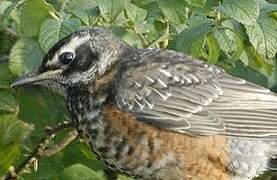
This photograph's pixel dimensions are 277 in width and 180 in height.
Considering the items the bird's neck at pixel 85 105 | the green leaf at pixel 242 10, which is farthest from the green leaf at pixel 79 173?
the green leaf at pixel 242 10

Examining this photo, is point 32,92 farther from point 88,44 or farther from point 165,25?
point 165,25

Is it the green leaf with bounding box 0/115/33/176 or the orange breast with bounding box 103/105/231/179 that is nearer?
the green leaf with bounding box 0/115/33/176

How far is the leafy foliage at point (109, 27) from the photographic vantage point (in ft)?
15.3

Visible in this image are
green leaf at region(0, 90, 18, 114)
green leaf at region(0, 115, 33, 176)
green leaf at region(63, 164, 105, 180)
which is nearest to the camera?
green leaf at region(0, 115, 33, 176)

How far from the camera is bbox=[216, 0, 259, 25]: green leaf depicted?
Result: 15.0ft

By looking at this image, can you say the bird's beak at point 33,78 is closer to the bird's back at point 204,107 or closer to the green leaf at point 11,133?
the bird's back at point 204,107

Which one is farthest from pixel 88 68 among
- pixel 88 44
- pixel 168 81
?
pixel 168 81

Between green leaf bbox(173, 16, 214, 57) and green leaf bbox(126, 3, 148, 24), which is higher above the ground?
green leaf bbox(126, 3, 148, 24)

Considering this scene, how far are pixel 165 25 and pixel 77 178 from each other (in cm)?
98

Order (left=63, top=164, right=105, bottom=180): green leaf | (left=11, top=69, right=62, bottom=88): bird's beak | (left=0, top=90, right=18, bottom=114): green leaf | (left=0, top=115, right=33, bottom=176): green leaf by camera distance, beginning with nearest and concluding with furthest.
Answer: (left=0, top=115, right=33, bottom=176): green leaf
(left=63, top=164, right=105, bottom=180): green leaf
(left=11, top=69, right=62, bottom=88): bird's beak
(left=0, top=90, right=18, bottom=114): green leaf

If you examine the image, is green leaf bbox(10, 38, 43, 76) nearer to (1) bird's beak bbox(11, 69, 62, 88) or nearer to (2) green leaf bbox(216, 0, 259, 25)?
(1) bird's beak bbox(11, 69, 62, 88)

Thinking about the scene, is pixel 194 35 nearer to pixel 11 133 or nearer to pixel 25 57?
pixel 25 57

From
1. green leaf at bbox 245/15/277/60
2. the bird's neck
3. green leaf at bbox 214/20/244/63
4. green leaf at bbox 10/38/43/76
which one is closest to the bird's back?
the bird's neck

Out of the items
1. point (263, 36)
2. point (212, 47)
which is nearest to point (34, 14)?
point (212, 47)
